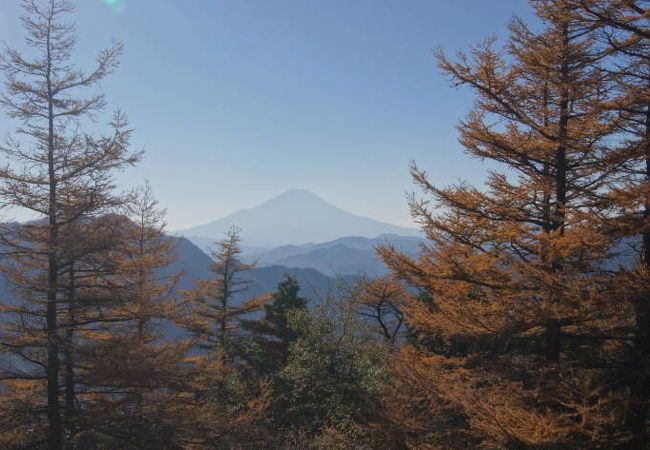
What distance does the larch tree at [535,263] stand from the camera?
19.1 ft

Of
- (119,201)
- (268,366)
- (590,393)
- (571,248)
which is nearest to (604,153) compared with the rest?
(571,248)

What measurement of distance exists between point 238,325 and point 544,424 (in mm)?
20495

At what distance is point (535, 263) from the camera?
6309 mm

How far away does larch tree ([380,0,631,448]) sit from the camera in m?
5.81

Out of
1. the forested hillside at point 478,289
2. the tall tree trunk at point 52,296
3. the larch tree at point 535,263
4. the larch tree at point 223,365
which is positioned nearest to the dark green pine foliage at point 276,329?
the larch tree at point 223,365

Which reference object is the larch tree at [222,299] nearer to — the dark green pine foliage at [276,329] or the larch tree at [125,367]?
the dark green pine foliage at [276,329]

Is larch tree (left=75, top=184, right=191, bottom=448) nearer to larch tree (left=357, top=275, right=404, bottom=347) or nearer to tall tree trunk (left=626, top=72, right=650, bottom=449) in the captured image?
tall tree trunk (left=626, top=72, right=650, bottom=449)

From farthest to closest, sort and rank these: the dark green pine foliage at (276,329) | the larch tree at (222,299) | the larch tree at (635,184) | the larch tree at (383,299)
Result: 1. the larch tree at (222,299)
2. the dark green pine foliage at (276,329)
3. the larch tree at (383,299)
4. the larch tree at (635,184)

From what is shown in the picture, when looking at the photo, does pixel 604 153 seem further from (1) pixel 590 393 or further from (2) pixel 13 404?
(2) pixel 13 404

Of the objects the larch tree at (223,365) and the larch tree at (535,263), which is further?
the larch tree at (223,365)

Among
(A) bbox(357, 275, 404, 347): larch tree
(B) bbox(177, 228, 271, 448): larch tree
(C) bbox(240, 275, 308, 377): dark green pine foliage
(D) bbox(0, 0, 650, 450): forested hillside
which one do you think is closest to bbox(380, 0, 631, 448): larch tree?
(D) bbox(0, 0, 650, 450): forested hillside

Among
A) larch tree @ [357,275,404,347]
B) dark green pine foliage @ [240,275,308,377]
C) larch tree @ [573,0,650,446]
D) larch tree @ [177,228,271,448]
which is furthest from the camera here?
dark green pine foliage @ [240,275,308,377]

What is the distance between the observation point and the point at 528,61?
272 inches

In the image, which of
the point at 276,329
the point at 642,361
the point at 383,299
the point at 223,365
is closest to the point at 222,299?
the point at 276,329
